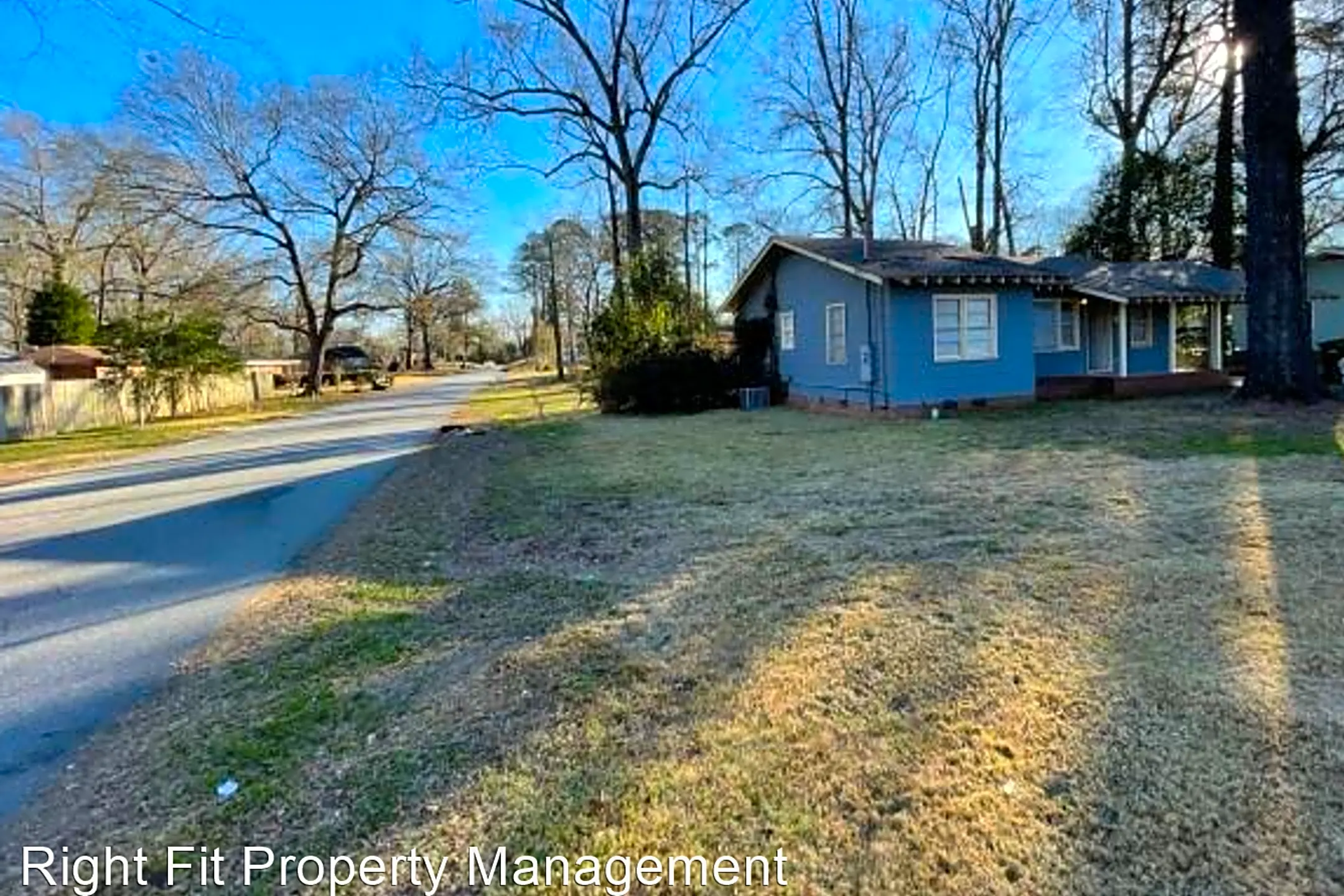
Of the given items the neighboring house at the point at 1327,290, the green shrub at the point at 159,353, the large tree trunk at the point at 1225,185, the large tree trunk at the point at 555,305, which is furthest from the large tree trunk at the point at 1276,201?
the large tree trunk at the point at 555,305

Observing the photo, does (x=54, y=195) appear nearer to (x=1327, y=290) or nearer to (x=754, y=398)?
(x=754, y=398)

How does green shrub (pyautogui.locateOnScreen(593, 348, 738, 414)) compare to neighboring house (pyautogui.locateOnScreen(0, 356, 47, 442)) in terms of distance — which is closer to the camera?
green shrub (pyautogui.locateOnScreen(593, 348, 738, 414))

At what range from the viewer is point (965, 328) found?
16.3 m

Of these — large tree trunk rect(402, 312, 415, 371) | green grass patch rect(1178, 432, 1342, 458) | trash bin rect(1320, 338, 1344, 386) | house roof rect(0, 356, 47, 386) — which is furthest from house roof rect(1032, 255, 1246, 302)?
large tree trunk rect(402, 312, 415, 371)

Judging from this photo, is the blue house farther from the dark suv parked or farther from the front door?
the dark suv parked

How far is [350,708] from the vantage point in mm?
3754

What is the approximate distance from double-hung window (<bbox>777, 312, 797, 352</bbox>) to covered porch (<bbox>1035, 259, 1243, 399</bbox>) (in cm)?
552

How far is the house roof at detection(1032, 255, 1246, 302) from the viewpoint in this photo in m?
18.4

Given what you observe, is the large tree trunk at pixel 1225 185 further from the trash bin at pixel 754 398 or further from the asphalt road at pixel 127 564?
the asphalt road at pixel 127 564

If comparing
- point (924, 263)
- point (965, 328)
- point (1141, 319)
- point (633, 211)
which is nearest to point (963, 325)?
point (965, 328)

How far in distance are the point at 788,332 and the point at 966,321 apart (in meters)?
5.10

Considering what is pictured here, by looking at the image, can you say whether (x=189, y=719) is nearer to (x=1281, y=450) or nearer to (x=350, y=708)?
(x=350, y=708)

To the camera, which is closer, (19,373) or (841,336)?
(841,336)

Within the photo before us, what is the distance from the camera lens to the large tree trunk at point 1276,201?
1270 cm
